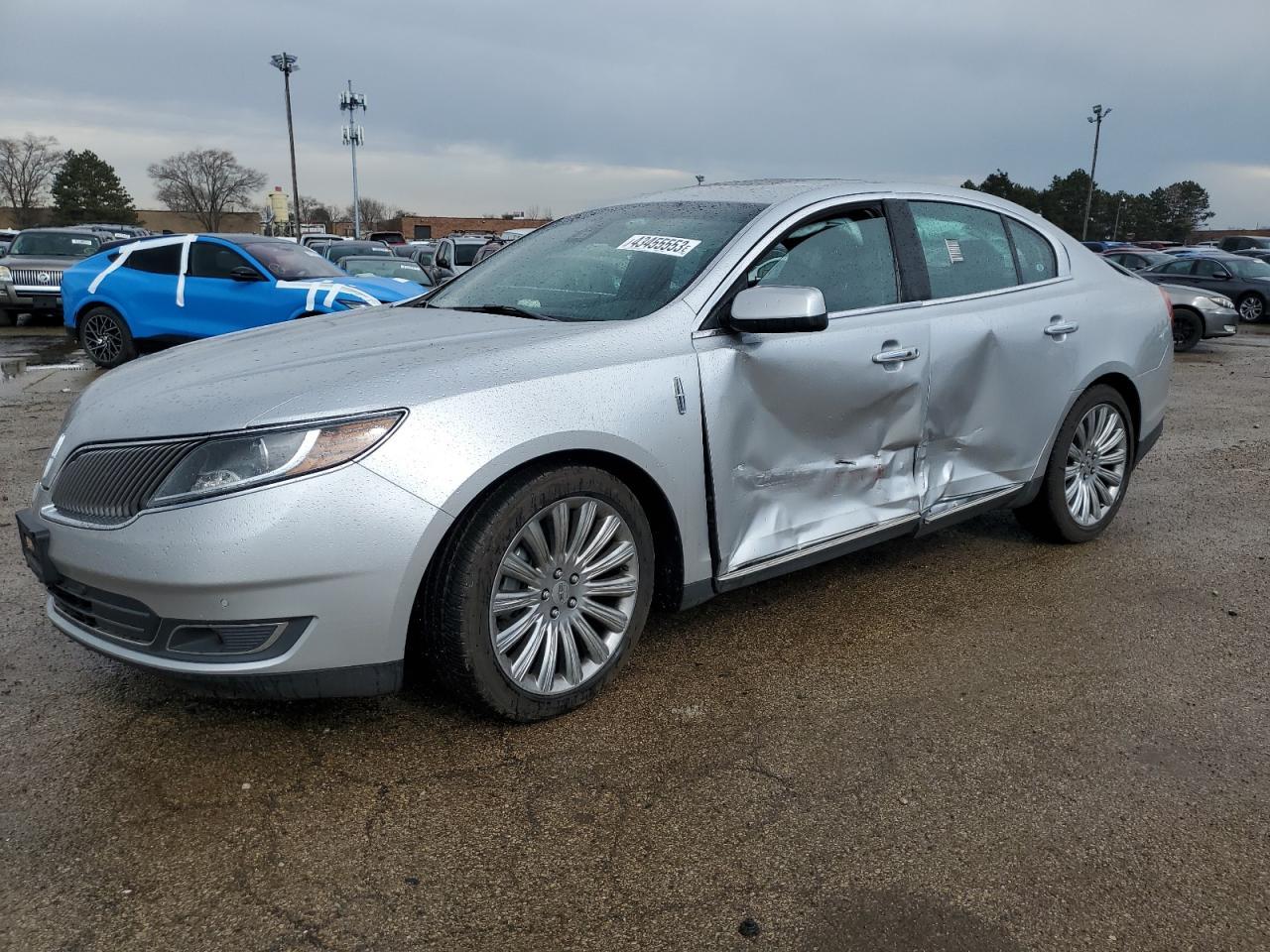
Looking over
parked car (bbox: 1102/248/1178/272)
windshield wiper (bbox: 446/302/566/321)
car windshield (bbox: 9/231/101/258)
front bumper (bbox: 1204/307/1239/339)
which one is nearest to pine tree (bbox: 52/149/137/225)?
car windshield (bbox: 9/231/101/258)

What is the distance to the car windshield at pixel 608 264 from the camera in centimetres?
343

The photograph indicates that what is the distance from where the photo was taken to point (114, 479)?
2705 millimetres

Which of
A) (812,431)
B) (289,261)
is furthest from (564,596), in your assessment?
(289,261)

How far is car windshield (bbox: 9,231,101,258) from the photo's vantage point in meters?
17.1

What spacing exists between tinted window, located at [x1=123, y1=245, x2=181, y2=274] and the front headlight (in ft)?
30.5

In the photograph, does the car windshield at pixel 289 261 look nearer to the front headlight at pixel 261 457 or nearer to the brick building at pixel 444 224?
the front headlight at pixel 261 457

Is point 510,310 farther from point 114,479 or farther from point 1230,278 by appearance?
point 1230,278

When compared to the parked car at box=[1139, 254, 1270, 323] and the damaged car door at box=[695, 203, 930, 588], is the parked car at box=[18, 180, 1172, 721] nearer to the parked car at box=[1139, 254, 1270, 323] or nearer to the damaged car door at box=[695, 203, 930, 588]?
the damaged car door at box=[695, 203, 930, 588]

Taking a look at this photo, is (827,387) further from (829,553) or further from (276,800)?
(276,800)

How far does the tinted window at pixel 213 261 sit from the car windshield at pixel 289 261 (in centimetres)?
18

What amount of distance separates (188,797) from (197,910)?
49 cm

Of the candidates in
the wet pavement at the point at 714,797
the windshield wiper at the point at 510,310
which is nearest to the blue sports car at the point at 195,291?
the windshield wiper at the point at 510,310

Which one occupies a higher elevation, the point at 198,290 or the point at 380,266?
the point at 380,266

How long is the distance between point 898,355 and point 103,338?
10.3 meters
